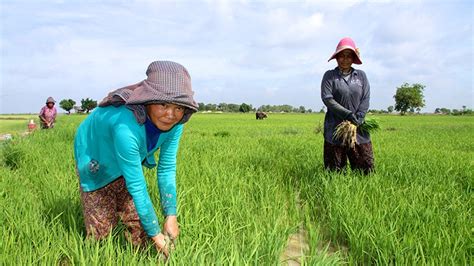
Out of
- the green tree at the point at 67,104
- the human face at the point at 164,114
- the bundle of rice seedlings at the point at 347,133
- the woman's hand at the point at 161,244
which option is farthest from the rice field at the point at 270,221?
the green tree at the point at 67,104

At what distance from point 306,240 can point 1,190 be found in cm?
269

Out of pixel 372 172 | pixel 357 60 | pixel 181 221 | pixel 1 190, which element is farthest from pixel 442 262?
pixel 1 190

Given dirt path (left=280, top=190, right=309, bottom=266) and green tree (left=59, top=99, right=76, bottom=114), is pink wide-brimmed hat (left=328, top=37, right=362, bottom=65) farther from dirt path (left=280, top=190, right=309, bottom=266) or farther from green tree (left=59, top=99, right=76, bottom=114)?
green tree (left=59, top=99, right=76, bottom=114)

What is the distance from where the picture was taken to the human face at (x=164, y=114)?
158 cm

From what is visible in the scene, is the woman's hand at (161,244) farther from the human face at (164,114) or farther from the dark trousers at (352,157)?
the dark trousers at (352,157)

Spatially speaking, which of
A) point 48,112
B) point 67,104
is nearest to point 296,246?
point 48,112

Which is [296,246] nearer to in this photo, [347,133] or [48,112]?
[347,133]

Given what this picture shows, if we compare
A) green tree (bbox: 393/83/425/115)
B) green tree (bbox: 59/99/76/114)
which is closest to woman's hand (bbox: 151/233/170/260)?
green tree (bbox: 393/83/425/115)

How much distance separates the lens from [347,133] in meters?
3.47

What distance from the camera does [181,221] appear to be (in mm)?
2275

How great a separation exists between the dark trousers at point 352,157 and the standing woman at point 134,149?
2207mm

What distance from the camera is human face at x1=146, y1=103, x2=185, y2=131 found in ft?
5.19

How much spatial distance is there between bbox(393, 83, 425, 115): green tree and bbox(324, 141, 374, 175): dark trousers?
6588 cm

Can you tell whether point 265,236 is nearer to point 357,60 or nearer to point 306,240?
point 306,240
